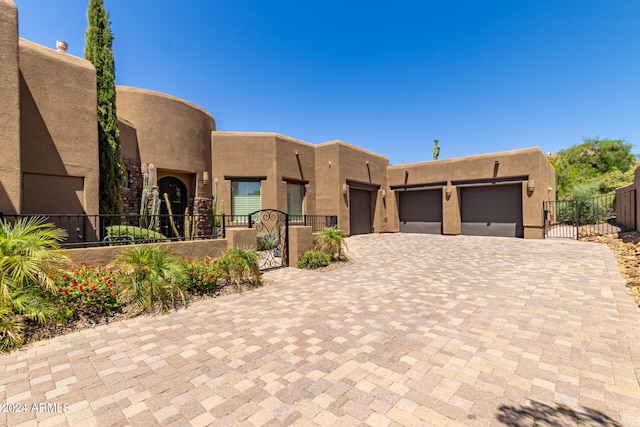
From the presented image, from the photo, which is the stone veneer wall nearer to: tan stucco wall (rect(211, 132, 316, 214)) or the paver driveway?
tan stucco wall (rect(211, 132, 316, 214))

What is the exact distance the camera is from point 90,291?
175 inches

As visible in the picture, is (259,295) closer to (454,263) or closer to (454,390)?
(454,390)

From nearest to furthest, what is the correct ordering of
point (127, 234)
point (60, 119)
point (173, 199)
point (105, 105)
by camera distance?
point (127, 234), point (60, 119), point (105, 105), point (173, 199)

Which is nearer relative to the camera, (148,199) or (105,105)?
(105,105)

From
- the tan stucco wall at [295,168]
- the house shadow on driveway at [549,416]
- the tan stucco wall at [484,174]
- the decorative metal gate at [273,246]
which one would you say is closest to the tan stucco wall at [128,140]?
the decorative metal gate at [273,246]

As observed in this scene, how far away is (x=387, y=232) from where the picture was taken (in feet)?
60.1

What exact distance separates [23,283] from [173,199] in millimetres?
8832

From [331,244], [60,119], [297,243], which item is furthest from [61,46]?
[331,244]

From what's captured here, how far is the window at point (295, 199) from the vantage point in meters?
14.7

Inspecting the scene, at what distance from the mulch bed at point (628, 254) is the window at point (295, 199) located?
472 inches

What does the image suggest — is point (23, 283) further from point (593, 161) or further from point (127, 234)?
point (593, 161)

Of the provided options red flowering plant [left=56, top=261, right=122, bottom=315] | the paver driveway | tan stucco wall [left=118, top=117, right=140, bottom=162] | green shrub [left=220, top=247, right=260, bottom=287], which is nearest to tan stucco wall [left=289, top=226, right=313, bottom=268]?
green shrub [left=220, top=247, right=260, bottom=287]

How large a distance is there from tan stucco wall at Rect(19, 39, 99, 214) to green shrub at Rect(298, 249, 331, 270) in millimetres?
6013

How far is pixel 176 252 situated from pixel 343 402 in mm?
5623
